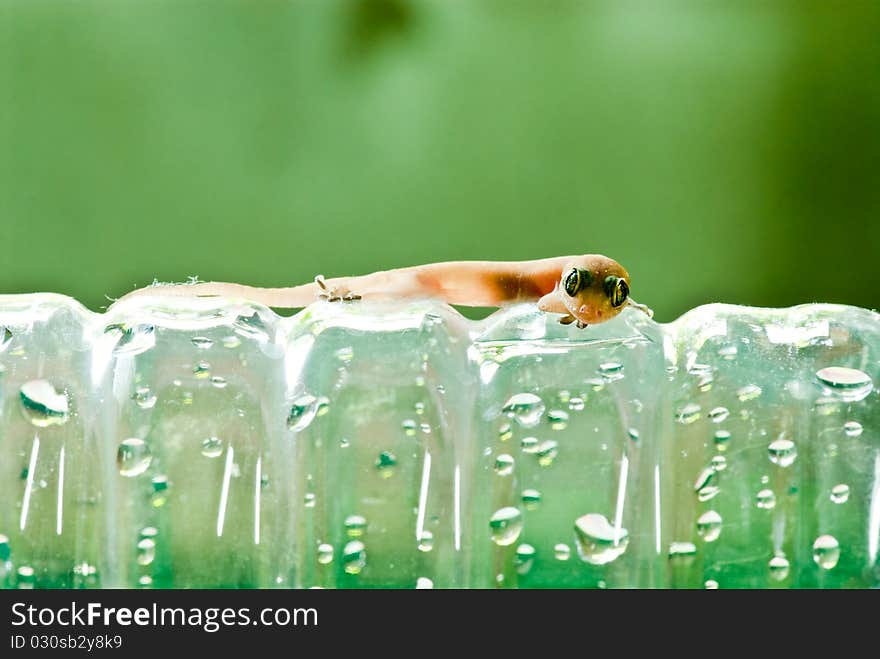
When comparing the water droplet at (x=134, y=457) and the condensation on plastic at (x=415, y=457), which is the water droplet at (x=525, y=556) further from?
the water droplet at (x=134, y=457)

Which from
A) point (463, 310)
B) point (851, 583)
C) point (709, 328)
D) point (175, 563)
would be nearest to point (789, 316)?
point (709, 328)

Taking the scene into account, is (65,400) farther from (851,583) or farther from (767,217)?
(767,217)

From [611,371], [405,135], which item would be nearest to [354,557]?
[611,371]

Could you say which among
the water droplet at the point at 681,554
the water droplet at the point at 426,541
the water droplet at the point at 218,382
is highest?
the water droplet at the point at 218,382

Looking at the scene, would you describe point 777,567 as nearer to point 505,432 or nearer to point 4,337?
point 505,432

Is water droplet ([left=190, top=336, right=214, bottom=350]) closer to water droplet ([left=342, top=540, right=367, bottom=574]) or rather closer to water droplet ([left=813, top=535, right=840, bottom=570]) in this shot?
water droplet ([left=342, top=540, right=367, bottom=574])

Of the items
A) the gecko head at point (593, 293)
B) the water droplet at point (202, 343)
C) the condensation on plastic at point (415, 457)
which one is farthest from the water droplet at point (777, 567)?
the water droplet at point (202, 343)

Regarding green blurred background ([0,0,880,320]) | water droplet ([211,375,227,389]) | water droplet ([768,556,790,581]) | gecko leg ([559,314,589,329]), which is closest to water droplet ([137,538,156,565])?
water droplet ([211,375,227,389])
